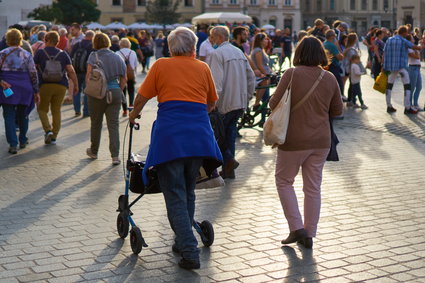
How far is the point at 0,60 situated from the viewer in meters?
11.9

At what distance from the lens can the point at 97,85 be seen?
36.4 feet

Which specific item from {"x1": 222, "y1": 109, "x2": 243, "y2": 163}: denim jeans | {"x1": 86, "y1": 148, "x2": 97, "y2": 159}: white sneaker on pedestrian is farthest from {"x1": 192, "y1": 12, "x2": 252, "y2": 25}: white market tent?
{"x1": 222, "y1": 109, "x2": 243, "y2": 163}: denim jeans

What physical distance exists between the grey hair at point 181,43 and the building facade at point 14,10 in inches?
1485

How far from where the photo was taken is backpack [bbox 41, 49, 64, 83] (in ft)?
41.7

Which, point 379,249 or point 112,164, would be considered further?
point 112,164

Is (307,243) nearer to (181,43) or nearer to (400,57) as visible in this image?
(181,43)

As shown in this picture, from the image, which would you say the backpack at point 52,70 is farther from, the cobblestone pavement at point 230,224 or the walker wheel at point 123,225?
the walker wheel at point 123,225

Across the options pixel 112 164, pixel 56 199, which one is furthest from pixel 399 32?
pixel 56 199

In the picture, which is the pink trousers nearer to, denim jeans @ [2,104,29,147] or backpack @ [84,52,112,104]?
backpack @ [84,52,112,104]

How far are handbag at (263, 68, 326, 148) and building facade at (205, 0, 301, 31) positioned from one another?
98697 millimetres

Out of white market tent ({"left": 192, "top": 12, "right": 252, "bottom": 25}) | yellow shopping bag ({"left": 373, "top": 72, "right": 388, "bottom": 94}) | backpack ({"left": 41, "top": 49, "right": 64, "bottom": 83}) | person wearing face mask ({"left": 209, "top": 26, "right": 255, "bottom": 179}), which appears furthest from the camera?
white market tent ({"left": 192, "top": 12, "right": 252, "bottom": 25})

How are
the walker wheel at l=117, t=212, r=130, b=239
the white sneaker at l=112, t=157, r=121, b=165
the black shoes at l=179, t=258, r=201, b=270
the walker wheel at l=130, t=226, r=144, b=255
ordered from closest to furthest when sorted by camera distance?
the black shoes at l=179, t=258, r=201, b=270, the walker wheel at l=130, t=226, r=144, b=255, the walker wheel at l=117, t=212, r=130, b=239, the white sneaker at l=112, t=157, r=121, b=165

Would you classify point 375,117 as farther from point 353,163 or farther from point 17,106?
point 17,106

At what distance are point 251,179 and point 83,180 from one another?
191 centimetres
